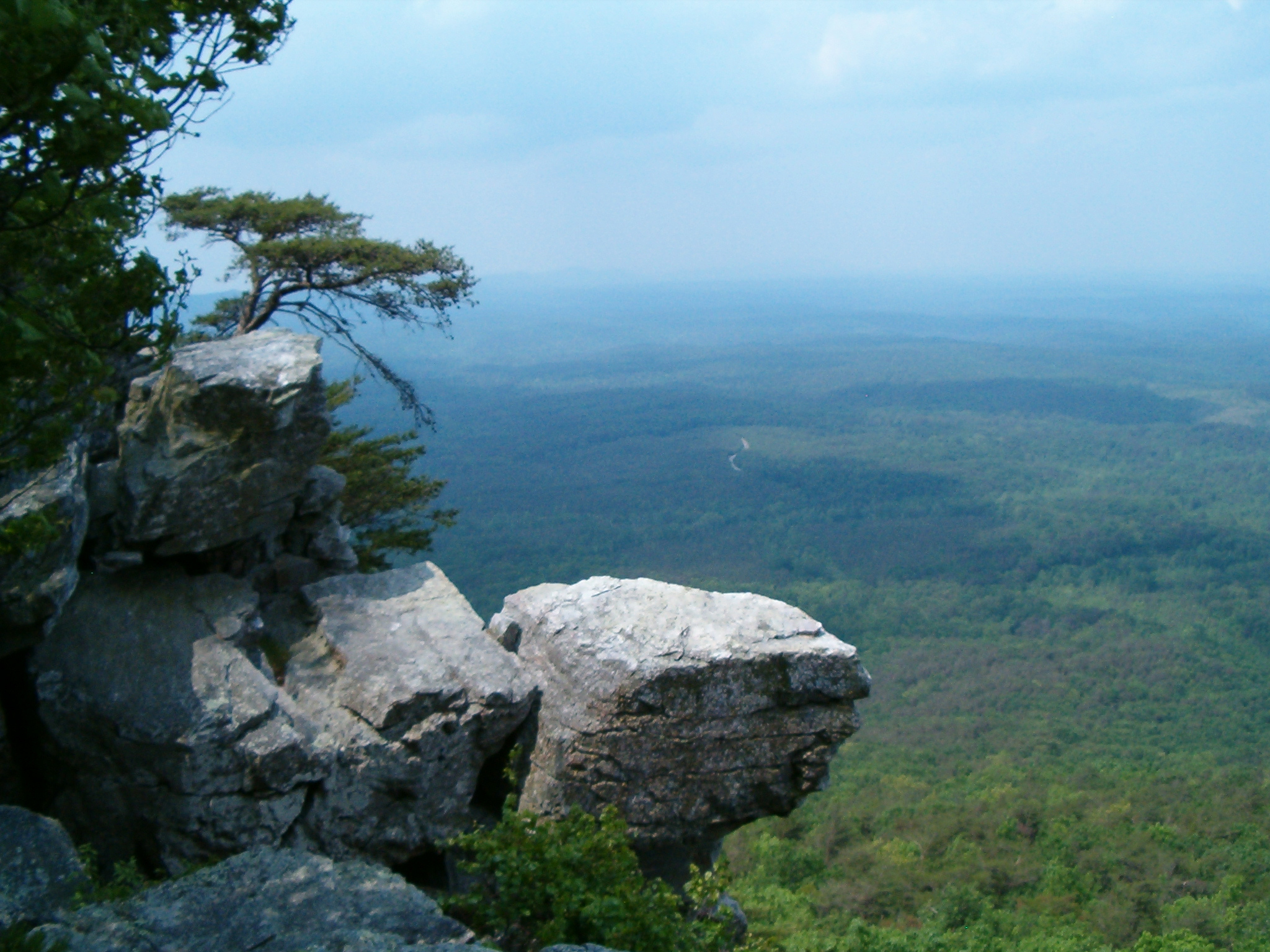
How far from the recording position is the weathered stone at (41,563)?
10219mm

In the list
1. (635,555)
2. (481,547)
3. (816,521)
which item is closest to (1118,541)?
(816,521)

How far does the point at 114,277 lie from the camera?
287 inches

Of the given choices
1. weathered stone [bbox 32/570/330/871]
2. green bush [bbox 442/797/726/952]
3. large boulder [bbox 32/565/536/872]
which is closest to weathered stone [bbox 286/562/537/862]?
large boulder [bbox 32/565/536/872]

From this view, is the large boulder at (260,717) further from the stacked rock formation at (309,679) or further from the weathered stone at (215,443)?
the weathered stone at (215,443)

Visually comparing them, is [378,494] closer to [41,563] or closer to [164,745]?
[164,745]

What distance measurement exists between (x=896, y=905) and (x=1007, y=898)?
4283 millimetres

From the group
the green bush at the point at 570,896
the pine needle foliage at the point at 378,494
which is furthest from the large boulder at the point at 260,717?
the pine needle foliage at the point at 378,494

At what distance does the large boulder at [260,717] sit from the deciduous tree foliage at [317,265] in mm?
7699

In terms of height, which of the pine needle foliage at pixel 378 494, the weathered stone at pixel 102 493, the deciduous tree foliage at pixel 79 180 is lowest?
the pine needle foliage at pixel 378 494

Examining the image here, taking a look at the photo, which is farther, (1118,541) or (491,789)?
(1118,541)

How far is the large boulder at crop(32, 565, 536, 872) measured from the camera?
11.4 metres

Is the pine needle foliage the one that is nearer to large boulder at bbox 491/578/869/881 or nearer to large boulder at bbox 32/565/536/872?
large boulder at bbox 32/565/536/872

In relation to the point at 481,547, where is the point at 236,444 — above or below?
above

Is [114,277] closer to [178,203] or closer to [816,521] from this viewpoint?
[178,203]
